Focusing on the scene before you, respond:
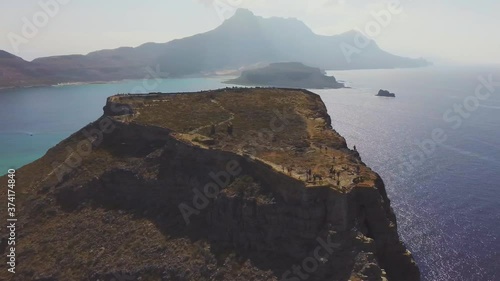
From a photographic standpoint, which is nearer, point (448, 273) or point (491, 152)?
point (448, 273)

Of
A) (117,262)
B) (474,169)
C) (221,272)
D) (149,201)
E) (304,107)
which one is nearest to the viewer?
(221,272)

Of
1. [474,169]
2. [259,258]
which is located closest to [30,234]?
[259,258]

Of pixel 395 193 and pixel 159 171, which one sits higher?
pixel 159 171

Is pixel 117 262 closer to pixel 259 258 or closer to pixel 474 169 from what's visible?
pixel 259 258

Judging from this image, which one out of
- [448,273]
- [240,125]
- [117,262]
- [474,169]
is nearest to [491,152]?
[474,169]

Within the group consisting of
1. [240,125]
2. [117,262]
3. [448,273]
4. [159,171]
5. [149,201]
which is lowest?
[448,273]

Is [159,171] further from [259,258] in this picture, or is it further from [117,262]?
[259,258]

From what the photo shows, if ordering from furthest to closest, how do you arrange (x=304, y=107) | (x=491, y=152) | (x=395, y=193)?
1. (x=491, y=152)
2. (x=395, y=193)
3. (x=304, y=107)
